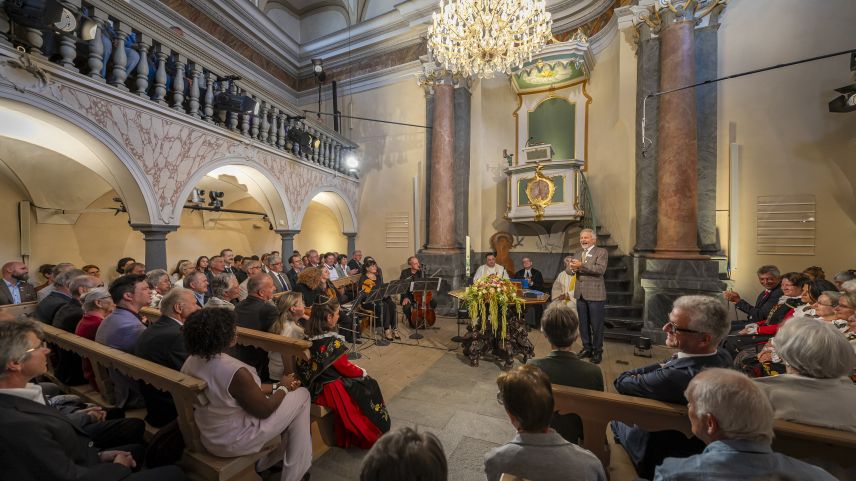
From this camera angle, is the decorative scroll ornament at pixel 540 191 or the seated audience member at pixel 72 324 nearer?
the seated audience member at pixel 72 324

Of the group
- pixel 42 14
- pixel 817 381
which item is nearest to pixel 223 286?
pixel 42 14

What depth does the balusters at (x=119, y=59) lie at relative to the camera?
3.88 m

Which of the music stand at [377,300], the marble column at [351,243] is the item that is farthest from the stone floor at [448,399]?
the marble column at [351,243]

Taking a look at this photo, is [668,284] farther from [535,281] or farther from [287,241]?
[287,241]

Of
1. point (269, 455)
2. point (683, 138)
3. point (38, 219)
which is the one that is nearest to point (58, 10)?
Answer: point (269, 455)

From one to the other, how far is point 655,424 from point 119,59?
588 centimetres

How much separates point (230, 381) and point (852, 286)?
4.60 meters

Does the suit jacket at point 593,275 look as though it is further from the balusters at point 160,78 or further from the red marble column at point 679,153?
the balusters at point 160,78

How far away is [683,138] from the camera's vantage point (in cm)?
540

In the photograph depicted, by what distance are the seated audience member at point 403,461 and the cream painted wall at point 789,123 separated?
7093 millimetres

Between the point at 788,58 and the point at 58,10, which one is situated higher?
the point at 788,58

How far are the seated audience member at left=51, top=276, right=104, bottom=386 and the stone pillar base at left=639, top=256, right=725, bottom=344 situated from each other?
261 inches

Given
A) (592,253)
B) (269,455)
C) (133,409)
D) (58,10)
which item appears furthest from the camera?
(592,253)

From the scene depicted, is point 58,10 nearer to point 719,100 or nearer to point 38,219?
point 38,219
